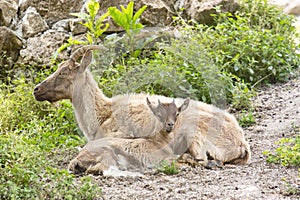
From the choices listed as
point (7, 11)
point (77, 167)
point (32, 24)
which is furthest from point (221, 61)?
point (7, 11)

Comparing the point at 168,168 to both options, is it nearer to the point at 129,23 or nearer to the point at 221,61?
the point at 221,61

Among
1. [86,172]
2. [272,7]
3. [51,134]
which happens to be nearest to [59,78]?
[51,134]

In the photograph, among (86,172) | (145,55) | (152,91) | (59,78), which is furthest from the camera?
(145,55)

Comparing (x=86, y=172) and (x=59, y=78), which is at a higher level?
(x=59, y=78)

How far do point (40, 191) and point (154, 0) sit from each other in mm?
6996

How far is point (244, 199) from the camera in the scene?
19.7 ft

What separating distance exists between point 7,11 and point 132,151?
5546mm

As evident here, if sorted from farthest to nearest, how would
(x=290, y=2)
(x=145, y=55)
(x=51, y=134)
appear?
(x=290, y=2), (x=145, y=55), (x=51, y=134)

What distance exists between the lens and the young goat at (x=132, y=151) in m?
7.30

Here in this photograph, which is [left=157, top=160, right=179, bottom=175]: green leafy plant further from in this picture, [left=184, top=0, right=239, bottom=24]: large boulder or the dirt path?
[left=184, top=0, right=239, bottom=24]: large boulder

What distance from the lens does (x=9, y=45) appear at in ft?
38.1

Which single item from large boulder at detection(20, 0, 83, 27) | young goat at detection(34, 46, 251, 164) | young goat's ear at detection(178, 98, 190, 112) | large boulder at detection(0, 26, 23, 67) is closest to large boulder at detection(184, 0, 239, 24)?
large boulder at detection(20, 0, 83, 27)

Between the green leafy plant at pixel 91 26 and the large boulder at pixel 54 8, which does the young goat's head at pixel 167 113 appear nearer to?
the green leafy plant at pixel 91 26

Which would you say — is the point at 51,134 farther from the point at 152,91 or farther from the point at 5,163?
the point at 5,163
